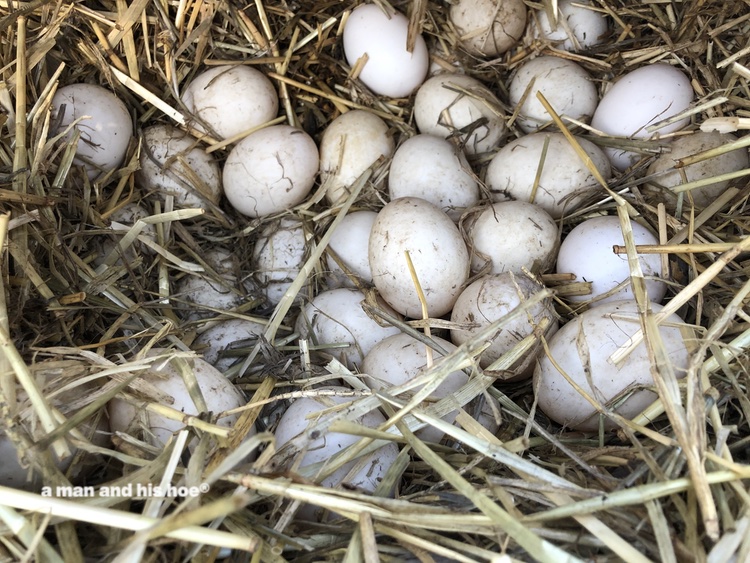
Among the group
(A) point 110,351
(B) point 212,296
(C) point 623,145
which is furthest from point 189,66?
(C) point 623,145

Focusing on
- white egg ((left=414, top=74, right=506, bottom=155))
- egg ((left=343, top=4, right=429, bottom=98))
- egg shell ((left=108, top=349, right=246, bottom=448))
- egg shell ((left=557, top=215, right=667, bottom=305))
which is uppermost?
egg ((left=343, top=4, right=429, bottom=98))

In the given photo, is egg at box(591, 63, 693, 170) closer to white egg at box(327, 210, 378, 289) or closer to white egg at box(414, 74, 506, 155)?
white egg at box(414, 74, 506, 155)

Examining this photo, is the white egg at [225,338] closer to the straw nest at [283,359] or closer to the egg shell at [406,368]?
the straw nest at [283,359]

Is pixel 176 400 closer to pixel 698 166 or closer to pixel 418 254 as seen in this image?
pixel 418 254

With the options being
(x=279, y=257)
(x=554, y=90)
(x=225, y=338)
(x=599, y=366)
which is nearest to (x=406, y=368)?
(x=599, y=366)

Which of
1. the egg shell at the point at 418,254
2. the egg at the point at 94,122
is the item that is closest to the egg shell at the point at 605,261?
the egg shell at the point at 418,254

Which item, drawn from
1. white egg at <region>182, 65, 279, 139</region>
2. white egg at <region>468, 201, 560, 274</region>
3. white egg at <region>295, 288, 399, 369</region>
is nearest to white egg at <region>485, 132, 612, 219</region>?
white egg at <region>468, 201, 560, 274</region>

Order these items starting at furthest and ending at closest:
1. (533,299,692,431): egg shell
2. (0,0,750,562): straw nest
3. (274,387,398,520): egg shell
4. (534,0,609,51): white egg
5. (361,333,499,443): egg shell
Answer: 1. (534,0,609,51): white egg
2. (361,333,499,443): egg shell
3. (533,299,692,431): egg shell
4. (274,387,398,520): egg shell
5. (0,0,750,562): straw nest
